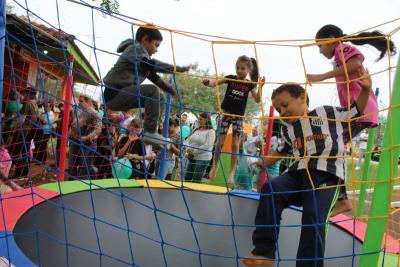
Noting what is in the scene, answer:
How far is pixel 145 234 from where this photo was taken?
2.21m

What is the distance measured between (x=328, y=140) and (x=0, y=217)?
1407mm

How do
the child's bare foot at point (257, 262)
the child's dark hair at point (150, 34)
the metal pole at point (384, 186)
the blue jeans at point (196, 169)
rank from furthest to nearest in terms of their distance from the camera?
the blue jeans at point (196, 169)
the child's dark hair at point (150, 34)
the child's bare foot at point (257, 262)
the metal pole at point (384, 186)

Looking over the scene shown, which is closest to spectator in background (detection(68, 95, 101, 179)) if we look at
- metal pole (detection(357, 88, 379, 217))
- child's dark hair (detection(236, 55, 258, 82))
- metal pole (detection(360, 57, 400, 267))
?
child's dark hair (detection(236, 55, 258, 82))

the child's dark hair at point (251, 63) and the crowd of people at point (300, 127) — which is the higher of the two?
the child's dark hair at point (251, 63)

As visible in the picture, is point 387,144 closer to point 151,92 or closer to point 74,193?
point 151,92

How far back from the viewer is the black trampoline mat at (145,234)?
179cm

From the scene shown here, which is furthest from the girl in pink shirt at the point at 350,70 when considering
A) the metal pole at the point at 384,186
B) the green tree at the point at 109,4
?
the green tree at the point at 109,4

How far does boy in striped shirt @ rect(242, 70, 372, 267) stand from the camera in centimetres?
147

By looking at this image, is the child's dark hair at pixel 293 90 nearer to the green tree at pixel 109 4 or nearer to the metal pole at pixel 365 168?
the metal pole at pixel 365 168

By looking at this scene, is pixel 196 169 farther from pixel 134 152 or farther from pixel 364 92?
pixel 364 92

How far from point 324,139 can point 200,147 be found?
1.94 m

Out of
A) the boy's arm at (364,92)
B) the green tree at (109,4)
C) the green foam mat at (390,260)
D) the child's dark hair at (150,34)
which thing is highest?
the green tree at (109,4)

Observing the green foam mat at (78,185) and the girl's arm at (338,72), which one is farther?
the green foam mat at (78,185)

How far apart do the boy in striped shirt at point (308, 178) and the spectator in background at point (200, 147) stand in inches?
71.1
